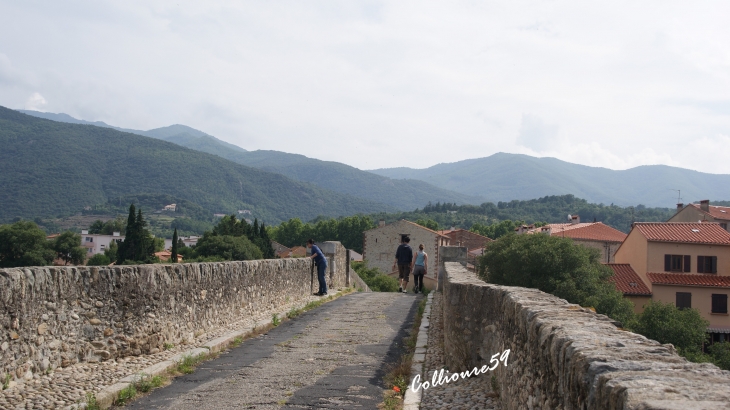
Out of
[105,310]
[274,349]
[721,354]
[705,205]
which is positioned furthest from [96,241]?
[105,310]

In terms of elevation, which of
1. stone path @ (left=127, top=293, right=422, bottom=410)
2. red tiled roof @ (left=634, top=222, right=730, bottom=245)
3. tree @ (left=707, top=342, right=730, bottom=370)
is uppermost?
red tiled roof @ (left=634, top=222, right=730, bottom=245)

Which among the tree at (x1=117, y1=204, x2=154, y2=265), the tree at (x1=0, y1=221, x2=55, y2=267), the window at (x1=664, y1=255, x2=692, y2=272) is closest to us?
the window at (x1=664, y1=255, x2=692, y2=272)

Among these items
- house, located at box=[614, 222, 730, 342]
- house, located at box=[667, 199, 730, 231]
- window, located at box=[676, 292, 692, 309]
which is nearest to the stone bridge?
house, located at box=[614, 222, 730, 342]

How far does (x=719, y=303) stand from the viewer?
47969mm

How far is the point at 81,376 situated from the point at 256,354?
2.53 meters

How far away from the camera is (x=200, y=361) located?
8.20 meters

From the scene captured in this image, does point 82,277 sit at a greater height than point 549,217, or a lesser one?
lesser

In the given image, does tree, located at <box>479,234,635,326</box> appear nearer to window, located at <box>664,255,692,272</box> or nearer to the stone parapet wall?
window, located at <box>664,255,692,272</box>

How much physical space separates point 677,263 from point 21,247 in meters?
63.3

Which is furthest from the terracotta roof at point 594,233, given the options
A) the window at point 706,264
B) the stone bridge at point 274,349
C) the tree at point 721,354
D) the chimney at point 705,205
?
the stone bridge at point 274,349

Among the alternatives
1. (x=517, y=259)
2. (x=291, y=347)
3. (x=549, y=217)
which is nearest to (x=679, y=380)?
(x=291, y=347)

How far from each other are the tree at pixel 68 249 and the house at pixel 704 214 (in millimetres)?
71854

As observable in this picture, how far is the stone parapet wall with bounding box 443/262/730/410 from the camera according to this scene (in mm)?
2457

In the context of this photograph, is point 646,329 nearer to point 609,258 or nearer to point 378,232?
point 609,258
